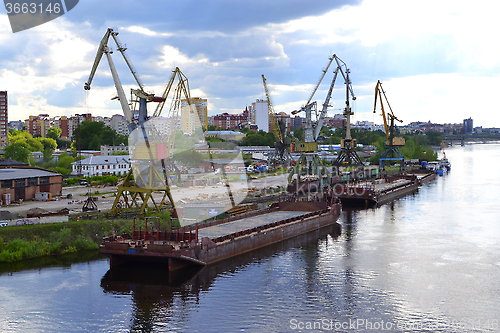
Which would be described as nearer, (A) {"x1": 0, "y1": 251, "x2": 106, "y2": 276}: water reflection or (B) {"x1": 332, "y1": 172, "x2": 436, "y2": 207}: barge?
(A) {"x1": 0, "y1": 251, "x2": 106, "y2": 276}: water reflection

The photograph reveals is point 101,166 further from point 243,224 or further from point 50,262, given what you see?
point 50,262

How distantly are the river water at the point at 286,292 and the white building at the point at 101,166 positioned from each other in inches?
2177

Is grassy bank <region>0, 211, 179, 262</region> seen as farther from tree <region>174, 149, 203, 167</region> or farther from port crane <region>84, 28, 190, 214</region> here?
tree <region>174, 149, 203, 167</region>

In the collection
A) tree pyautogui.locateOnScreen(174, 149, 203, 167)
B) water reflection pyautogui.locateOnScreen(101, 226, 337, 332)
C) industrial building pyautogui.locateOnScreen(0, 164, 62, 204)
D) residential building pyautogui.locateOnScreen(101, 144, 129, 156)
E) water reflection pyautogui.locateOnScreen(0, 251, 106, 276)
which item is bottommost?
water reflection pyautogui.locateOnScreen(101, 226, 337, 332)

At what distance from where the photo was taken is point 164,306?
25.7m

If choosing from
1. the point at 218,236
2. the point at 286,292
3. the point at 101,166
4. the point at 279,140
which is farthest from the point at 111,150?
the point at 286,292

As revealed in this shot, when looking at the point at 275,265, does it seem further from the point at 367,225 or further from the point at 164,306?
the point at 367,225

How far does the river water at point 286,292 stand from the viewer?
23.4 metres

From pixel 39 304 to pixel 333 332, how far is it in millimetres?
15095

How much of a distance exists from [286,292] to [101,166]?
67.5 meters

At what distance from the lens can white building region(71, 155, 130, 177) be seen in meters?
87.4

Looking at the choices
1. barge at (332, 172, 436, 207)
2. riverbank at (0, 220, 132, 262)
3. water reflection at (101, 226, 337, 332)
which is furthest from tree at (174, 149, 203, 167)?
water reflection at (101, 226, 337, 332)

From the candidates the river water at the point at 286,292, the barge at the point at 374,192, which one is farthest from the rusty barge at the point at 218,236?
the barge at the point at 374,192

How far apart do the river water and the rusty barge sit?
0.97m
